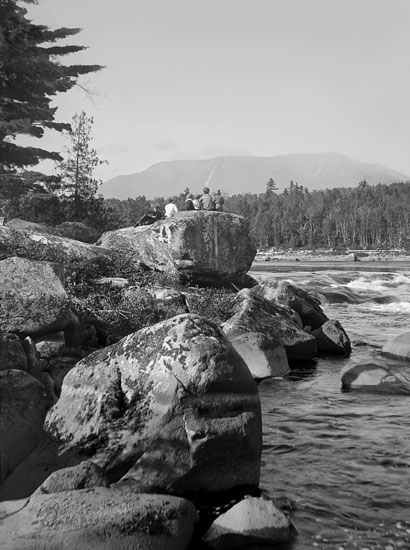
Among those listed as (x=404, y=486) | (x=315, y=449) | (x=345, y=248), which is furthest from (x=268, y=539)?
(x=345, y=248)

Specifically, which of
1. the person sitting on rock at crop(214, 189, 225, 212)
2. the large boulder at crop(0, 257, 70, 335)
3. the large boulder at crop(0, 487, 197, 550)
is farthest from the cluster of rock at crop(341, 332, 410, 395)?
the person sitting on rock at crop(214, 189, 225, 212)

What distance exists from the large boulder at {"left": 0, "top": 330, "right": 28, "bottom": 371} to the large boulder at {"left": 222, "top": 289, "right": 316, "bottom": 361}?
6234 millimetres

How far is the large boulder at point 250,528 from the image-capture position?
5.02 meters

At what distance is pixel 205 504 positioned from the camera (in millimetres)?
5836

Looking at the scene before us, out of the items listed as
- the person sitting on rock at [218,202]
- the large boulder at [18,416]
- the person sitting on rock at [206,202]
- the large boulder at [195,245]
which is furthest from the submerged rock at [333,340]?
the large boulder at [18,416]

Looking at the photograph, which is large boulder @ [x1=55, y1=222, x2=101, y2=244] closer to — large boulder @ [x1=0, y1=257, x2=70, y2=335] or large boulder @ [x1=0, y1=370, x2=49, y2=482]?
large boulder @ [x1=0, y1=257, x2=70, y2=335]

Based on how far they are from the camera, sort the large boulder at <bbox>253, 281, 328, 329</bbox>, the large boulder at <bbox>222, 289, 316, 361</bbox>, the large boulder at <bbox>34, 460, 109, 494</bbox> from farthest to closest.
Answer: the large boulder at <bbox>253, 281, 328, 329</bbox>, the large boulder at <bbox>222, 289, 316, 361</bbox>, the large boulder at <bbox>34, 460, 109, 494</bbox>

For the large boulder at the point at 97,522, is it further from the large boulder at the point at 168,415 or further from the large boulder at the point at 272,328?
the large boulder at the point at 272,328

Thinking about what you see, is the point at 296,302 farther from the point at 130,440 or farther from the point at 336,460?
the point at 130,440

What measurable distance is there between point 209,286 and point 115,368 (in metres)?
13.0

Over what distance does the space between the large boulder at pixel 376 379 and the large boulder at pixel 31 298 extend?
20.5ft

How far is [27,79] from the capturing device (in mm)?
22875

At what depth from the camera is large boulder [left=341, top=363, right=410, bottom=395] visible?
10547 millimetres

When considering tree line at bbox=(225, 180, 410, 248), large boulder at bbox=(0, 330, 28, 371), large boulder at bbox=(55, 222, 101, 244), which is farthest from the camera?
tree line at bbox=(225, 180, 410, 248)
